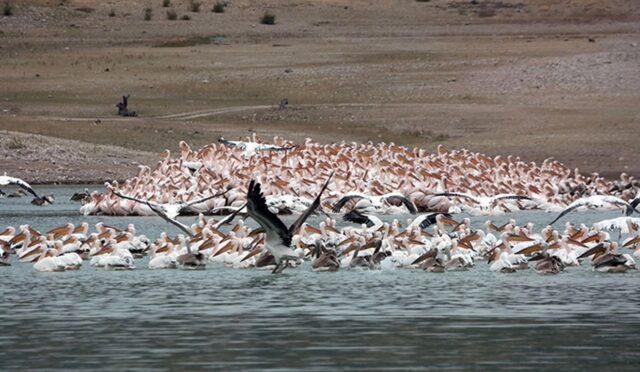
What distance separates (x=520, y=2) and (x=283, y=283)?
1932 inches

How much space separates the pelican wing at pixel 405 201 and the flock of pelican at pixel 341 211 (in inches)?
1.4

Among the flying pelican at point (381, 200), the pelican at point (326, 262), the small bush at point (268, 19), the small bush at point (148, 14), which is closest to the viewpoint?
the pelican at point (326, 262)

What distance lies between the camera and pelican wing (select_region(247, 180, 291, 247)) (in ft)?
49.9

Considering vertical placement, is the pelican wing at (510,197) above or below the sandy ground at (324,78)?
above

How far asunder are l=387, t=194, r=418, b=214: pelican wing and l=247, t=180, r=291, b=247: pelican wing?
8.99 m

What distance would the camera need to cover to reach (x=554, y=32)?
5825 cm

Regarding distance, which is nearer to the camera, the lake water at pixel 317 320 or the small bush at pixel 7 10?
the lake water at pixel 317 320

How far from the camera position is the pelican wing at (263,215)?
1520cm

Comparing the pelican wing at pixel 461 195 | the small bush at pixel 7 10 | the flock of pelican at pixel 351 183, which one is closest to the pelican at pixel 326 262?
the flock of pelican at pixel 351 183

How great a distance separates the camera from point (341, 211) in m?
26.9

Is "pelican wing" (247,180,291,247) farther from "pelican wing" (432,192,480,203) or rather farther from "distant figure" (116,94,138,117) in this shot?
"distant figure" (116,94,138,117)

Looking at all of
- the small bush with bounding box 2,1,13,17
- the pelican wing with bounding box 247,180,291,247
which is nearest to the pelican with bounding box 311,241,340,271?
the pelican wing with bounding box 247,180,291,247

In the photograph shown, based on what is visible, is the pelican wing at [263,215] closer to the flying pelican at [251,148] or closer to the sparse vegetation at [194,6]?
the flying pelican at [251,148]

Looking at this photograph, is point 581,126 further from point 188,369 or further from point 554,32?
point 188,369
